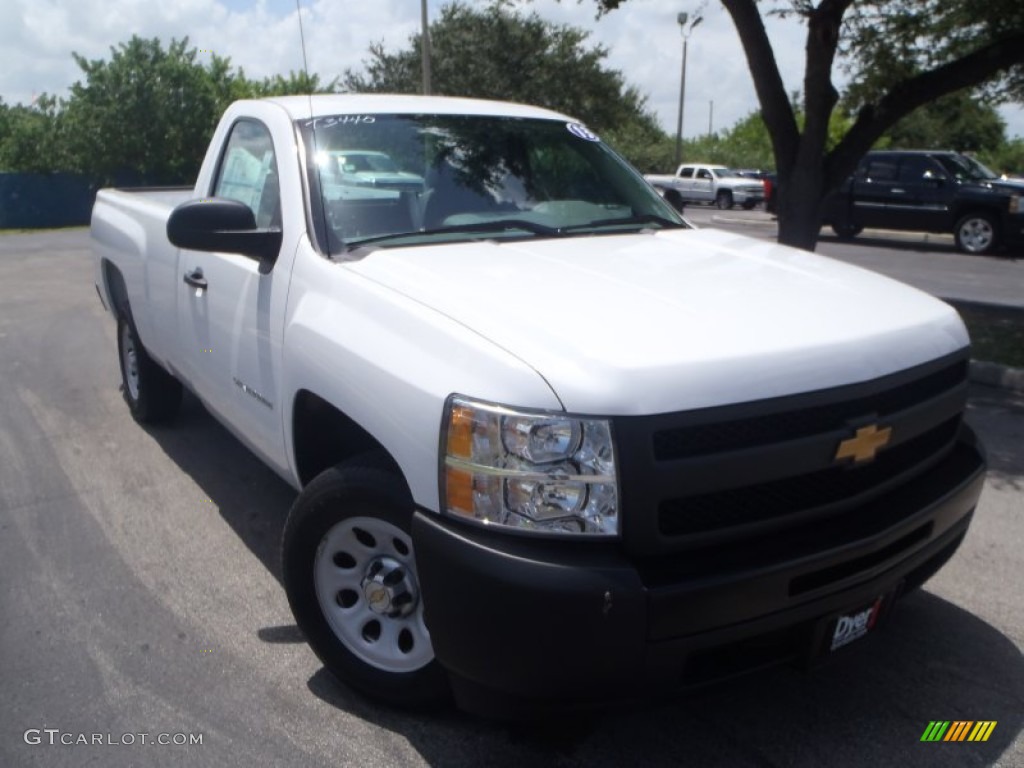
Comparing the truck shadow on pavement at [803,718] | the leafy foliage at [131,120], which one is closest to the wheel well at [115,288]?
the truck shadow on pavement at [803,718]

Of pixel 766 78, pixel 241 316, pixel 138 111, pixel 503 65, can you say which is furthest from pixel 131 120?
pixel 241 316

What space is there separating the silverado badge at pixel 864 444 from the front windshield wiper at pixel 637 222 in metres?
1.59

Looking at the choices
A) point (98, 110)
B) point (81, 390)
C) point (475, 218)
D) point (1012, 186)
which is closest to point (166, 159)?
point (98, 110)

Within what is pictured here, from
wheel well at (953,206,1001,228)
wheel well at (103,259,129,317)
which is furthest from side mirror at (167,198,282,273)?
wheel well at (953,206,1001,228)

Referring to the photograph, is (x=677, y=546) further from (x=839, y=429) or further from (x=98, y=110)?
(x=98, y=110)

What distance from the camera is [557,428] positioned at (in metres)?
2.35

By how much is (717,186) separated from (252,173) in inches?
1258

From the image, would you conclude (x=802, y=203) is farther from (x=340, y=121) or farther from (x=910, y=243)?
(x=910, y=243)

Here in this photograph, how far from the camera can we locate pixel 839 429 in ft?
8.47

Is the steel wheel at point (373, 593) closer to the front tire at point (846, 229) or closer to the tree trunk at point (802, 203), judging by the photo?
the tree trunk at point (802, 203)

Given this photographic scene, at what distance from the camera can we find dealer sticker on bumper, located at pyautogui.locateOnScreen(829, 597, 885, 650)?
2.69 m

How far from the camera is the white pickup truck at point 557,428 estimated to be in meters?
2.37

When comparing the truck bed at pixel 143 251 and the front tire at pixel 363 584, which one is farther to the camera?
the truck bed at pixel 143 251

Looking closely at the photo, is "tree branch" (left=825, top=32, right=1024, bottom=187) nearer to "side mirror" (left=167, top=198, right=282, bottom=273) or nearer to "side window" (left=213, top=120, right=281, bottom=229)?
"side window" (left=213, top=120, right=281, bottom=229)
